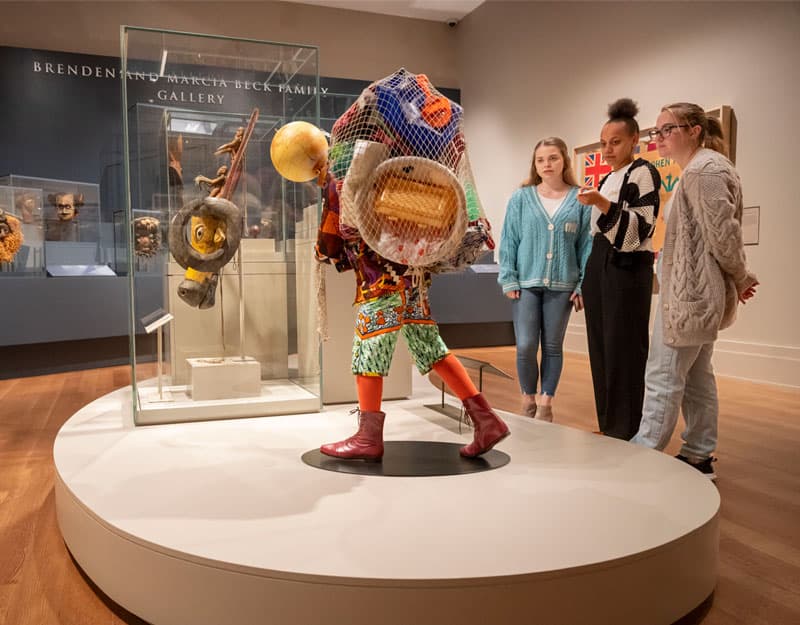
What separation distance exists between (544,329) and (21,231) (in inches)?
183

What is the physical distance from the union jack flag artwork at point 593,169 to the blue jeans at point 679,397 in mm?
4605

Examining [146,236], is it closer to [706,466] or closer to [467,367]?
[467,367]

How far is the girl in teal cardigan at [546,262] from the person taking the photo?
127 inches

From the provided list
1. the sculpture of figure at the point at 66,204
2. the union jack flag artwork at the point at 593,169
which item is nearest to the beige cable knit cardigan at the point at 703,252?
the union jack flag artwork at the point at 593,169

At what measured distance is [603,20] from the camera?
6.86 metres

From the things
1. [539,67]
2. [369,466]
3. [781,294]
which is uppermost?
[539,67]

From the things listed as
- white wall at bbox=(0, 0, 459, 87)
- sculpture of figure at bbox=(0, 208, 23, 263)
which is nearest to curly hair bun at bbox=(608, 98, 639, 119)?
sculpture of figure at bbox=(0, 208, 23, 263)

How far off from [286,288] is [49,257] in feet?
12.3

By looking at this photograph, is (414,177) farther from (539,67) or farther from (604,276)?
(539,67)

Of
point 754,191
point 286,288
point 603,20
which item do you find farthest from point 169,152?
point 603,20

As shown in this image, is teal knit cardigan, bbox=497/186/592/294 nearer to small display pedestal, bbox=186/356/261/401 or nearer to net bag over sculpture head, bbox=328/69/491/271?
net bag over sculpture head, bbox=328/69/491/271

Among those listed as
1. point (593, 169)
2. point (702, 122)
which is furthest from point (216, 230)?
point (593, 169)

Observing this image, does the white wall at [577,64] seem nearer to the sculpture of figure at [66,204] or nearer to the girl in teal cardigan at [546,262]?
the sculpture of figure at [66,204]

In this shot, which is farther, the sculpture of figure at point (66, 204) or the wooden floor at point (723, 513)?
the sculpture of figure at point (66, 204)
